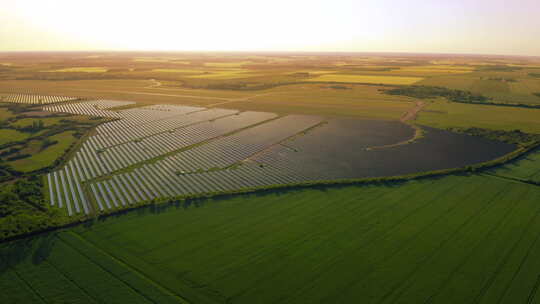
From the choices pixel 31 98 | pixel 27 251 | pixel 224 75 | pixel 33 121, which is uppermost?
pixel 224 75

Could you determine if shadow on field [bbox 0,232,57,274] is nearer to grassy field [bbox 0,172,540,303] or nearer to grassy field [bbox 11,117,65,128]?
grassy field [bbox 0,172,540,303]

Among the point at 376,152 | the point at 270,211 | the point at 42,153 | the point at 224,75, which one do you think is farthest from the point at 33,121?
the point at 224,75

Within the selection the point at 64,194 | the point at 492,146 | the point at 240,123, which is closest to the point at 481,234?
the point at 492,146

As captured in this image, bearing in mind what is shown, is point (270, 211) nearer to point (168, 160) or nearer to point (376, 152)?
point (168, 160)

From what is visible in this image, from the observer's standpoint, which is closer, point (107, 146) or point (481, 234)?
point (481, 234)

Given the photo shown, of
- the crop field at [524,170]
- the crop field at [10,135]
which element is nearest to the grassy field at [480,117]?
the crop field at [524,170]

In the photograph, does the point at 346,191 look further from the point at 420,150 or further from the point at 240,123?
the point at 240,123
